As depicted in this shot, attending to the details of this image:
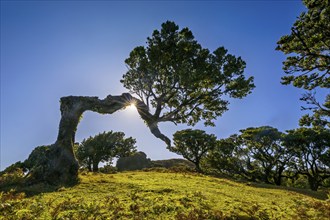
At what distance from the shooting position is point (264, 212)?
10.3 meters

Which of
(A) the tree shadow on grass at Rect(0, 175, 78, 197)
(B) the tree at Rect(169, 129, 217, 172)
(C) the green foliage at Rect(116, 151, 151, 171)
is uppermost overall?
(B) the tree at Rect(169, 129, 217, 172)

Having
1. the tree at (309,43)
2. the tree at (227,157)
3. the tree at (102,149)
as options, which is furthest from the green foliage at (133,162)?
the tree at (309,43)

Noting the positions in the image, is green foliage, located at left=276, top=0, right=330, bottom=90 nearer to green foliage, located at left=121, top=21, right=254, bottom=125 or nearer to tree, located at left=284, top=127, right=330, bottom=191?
green foliage, located at left=121, top=21, right=254, bottom=125

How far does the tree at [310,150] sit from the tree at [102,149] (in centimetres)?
3000

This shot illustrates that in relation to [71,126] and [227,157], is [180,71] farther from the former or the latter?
[227,157]

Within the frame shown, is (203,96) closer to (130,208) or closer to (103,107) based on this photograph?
(103,107)

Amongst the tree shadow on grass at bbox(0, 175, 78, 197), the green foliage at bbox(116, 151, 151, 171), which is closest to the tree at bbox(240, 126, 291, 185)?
the green foliage at bbox(116, 151, 151, 171)

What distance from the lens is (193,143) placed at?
53.4m

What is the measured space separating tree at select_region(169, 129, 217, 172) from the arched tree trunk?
28.8 metres

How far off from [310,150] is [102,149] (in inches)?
1452

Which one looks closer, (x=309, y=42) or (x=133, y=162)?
(x=309, y=42)

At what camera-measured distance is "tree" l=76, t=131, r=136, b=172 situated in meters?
51.1

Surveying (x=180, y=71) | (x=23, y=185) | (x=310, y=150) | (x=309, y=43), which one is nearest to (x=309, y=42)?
(x=309, y=43)

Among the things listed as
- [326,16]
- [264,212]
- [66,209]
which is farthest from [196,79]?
[66,209]
